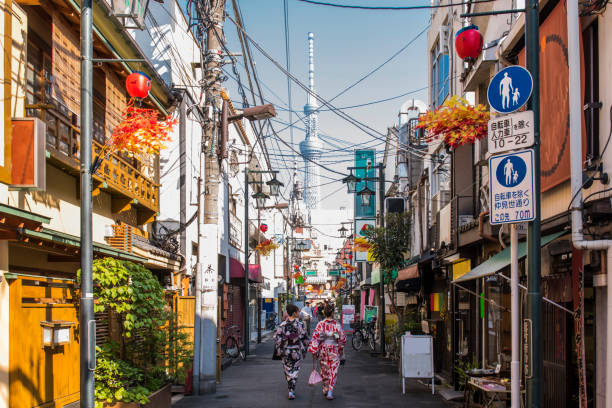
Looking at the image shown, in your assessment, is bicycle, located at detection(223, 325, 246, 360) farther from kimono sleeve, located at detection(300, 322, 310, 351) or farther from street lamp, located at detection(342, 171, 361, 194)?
kimono sleeve, located at detection(300, 322, 310, 351)

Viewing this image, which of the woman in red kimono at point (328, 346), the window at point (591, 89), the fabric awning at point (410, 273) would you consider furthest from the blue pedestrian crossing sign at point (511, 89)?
the fabric awning at point (410, 273)

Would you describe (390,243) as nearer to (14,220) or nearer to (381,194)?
(381,194)

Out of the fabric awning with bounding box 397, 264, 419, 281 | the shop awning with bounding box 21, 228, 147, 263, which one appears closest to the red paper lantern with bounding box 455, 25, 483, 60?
the shop awning with bounding box 21, 228, 147, 263

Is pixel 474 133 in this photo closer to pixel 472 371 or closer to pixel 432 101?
pixel 472 371

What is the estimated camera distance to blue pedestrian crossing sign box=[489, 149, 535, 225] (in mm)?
7242

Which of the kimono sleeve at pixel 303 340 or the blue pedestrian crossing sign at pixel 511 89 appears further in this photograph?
the kimono sleeve at pixel 303 340

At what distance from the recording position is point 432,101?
2283cm

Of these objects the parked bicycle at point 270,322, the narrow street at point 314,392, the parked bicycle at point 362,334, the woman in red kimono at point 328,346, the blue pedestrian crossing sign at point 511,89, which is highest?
the blue pedestrian crossing sign at point 511,89

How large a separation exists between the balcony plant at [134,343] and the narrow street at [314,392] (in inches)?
112

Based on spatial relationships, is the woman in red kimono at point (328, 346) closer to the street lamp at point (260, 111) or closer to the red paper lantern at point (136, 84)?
the street lamp at point (260, 111)

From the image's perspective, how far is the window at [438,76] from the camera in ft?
68.0

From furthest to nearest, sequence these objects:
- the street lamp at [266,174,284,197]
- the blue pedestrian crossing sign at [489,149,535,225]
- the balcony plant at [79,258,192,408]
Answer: the street lamp at [266,174,284,197] → the balcony plant at [79,258,192,408] → the blue pedestrian crossing sign at [489,149,535,225]

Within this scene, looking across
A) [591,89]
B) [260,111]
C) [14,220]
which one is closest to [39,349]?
[14,220]

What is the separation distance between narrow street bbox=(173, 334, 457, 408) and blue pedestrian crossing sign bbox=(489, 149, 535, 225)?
284 inches
